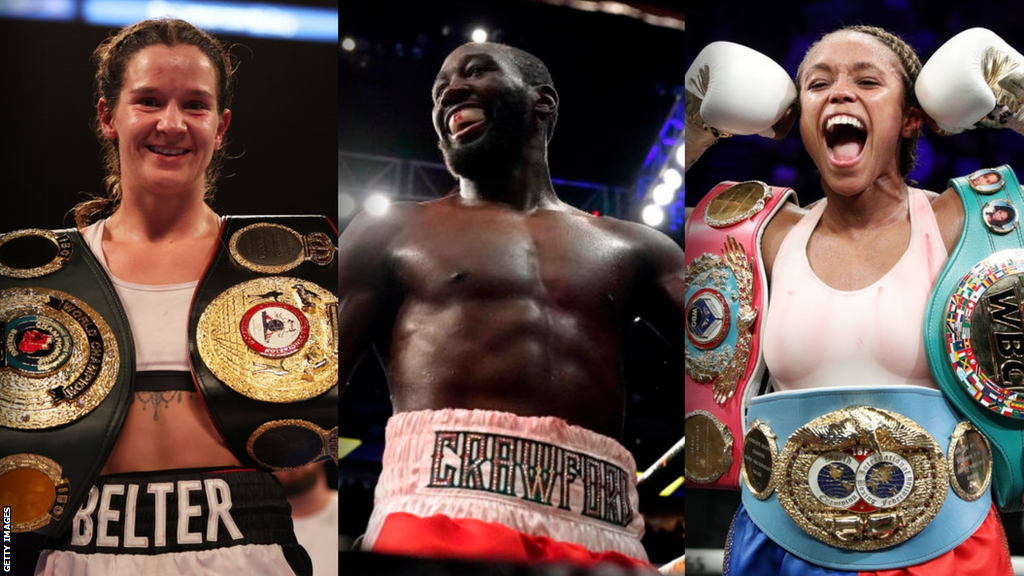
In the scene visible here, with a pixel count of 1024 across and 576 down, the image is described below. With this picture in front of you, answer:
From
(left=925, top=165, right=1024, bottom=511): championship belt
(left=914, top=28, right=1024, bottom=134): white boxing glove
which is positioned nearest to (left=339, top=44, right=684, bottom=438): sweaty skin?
(left=925, top=165, right=1024, bottom=511): championship belt

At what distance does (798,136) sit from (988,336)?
91 centimetres

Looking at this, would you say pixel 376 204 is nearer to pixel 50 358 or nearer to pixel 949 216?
pixel 50 358

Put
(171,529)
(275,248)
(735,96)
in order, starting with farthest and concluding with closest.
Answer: (735,96)
(275,248)
(171,529)

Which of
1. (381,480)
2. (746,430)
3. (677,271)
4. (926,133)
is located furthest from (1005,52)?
(381,480)

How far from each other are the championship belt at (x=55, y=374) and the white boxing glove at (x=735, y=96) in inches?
80.9

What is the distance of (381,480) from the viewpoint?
315 centimetres

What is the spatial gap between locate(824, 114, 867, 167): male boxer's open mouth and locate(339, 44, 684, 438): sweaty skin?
62 centimetres

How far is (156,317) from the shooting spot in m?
3.11

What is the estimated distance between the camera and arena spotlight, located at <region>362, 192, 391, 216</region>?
Answer: 324 centimetres

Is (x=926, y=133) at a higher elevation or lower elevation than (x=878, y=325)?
higher

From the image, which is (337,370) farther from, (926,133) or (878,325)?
(926,133)

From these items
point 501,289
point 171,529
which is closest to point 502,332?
point 501,289

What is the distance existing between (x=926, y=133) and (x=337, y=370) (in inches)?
84.2

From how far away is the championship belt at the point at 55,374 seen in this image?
301 centimetres
